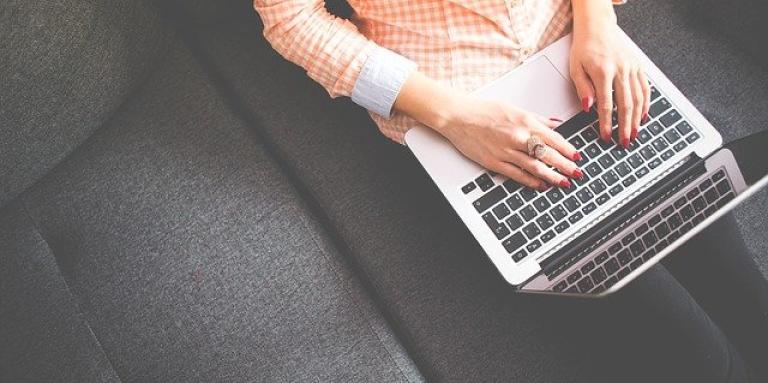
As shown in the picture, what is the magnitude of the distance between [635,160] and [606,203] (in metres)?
0.09

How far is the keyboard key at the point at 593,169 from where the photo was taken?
96 centimetres

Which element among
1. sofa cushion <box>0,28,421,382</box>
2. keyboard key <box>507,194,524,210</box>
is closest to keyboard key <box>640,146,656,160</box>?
keyboard key <box>507,194,524,210</box>

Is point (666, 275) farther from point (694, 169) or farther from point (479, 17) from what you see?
point (479, 17)

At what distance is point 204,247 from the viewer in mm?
1127

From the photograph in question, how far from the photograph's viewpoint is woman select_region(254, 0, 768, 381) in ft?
3.14

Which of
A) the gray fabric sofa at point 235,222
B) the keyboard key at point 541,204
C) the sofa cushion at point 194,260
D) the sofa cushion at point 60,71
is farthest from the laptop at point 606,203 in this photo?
the sofa cushion at point 60,71

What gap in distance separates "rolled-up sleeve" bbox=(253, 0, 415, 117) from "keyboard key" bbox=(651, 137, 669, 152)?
424mm

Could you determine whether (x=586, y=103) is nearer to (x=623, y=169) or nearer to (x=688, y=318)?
(x=623, y=169)

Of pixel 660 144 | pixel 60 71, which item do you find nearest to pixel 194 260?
pixel 60 71

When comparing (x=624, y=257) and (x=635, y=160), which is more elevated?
(x=635, y=160)

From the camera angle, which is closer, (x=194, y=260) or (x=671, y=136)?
(x=671, y=136)

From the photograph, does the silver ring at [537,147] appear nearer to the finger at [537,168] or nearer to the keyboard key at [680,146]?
the finger at [537,168]

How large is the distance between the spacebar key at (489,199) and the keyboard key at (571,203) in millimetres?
97

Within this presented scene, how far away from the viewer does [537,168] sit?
936 millimetres
